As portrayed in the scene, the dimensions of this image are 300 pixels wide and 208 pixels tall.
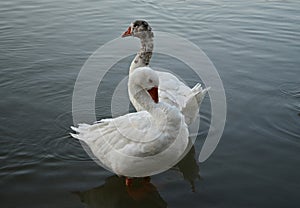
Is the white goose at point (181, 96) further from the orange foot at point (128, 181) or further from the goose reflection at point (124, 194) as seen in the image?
the orange foot at point (128, 181)

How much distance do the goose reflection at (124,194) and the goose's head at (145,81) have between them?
124cm

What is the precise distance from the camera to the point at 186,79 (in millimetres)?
9203

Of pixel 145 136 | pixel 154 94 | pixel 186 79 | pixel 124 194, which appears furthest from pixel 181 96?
pixel 186 79

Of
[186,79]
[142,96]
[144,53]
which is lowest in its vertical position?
[186,79]

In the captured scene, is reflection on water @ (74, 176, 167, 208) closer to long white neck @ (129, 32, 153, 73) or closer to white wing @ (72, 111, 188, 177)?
white wing @ (72, 111, 188, 177)

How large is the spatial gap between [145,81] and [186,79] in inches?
150

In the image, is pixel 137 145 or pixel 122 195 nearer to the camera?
pixel 137 145

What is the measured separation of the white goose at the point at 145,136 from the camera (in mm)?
5367

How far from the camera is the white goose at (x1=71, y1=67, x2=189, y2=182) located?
537cm

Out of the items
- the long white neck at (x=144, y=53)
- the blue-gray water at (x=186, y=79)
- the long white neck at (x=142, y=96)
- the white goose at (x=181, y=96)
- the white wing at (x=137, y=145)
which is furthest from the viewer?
the long white neck at (x=144, y=53)

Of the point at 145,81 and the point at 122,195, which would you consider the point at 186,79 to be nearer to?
the point at 145,81

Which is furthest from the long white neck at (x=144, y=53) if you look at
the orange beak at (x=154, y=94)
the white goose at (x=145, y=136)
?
the orange beak at (x=154, y=94)

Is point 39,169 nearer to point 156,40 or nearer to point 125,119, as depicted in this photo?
point 125,119

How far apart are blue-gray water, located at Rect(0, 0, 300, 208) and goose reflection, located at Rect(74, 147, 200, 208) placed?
1cm
